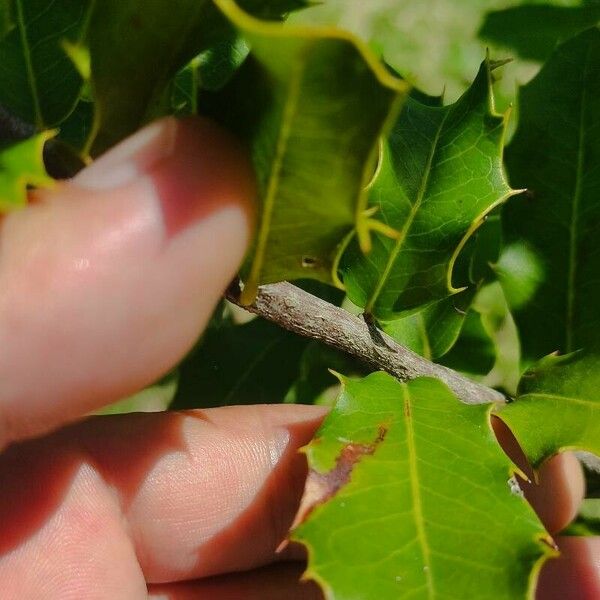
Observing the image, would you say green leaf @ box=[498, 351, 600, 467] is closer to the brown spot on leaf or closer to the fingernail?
the brown spot on leaf

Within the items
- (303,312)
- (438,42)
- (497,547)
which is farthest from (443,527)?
(438,42)

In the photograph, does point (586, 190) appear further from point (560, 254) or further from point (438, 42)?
point (438, 42)

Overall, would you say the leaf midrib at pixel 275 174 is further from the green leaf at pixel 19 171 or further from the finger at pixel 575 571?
the finger at pixel 575 571

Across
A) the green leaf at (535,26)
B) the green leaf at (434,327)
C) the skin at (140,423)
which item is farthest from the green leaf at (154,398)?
the green leaf at (535,26)

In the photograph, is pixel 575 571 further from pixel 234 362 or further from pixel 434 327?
pixel 234 362

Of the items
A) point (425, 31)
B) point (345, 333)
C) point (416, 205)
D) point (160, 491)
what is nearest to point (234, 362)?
point (160, 491)
